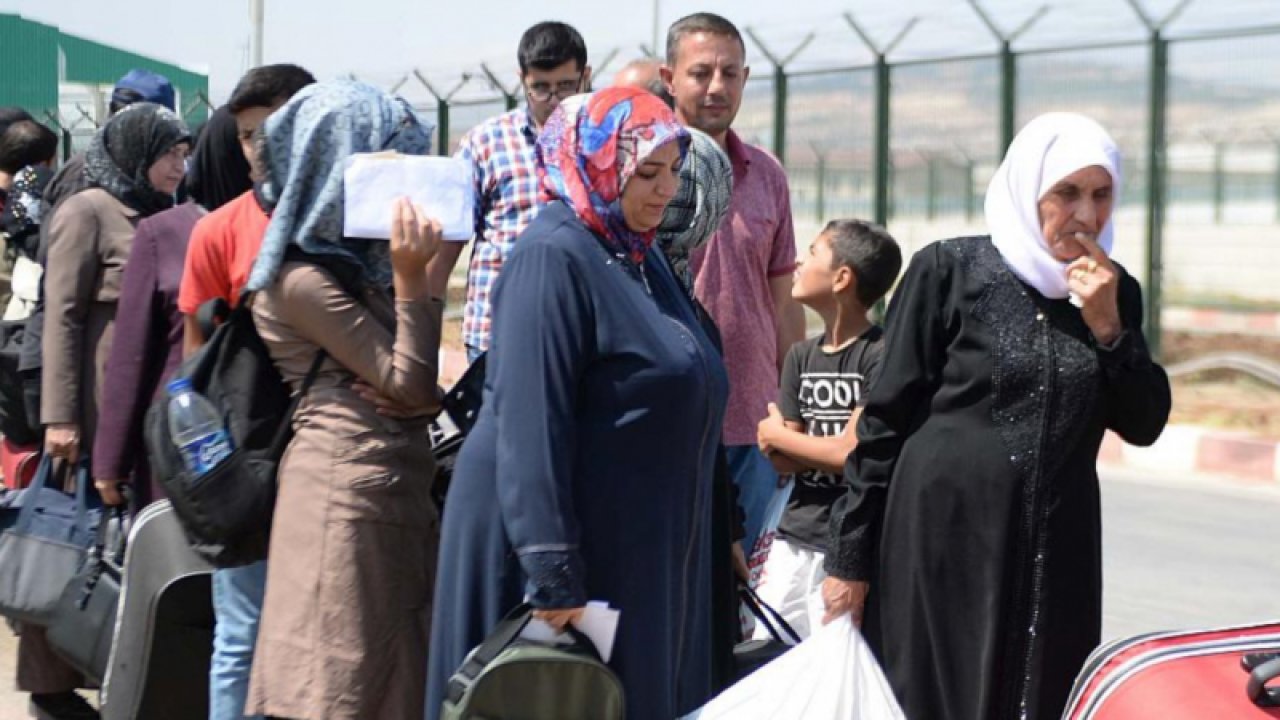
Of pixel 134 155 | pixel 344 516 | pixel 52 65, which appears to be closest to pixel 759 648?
pixel 344 516

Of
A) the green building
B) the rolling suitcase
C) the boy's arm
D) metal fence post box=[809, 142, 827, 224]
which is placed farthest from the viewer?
the green building

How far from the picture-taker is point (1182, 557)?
29.0 ft

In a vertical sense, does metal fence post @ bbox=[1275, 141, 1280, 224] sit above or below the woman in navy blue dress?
above

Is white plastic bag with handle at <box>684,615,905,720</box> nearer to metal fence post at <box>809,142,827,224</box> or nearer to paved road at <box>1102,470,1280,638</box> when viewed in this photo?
paved road at <box>1102,470,1280,638</box>

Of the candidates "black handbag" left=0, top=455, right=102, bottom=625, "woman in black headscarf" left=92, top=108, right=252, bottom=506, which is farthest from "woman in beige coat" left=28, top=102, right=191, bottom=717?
"woman in black headscarf" left=92, top=108, right=252, bottom=506

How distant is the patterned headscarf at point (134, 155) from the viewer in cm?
534

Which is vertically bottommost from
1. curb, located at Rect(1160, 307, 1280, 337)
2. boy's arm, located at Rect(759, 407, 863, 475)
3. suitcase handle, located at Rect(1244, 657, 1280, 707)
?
suitcase handle, located at Rect(1244, 657, 1280, 707)

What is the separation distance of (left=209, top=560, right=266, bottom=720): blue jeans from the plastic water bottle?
30cm

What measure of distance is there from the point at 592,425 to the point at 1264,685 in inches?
49.8

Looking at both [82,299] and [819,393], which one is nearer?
[819,393]

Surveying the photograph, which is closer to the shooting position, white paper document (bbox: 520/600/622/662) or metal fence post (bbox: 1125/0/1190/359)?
white paper document (bbox: 520/600/622/662)

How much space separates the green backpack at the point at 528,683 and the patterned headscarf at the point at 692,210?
0.86 meters

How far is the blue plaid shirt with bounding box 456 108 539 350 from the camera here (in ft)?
16.6

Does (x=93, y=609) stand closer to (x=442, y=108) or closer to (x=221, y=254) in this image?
(x=221, y=254)
